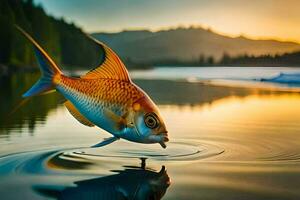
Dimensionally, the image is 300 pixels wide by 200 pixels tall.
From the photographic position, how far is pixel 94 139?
33.0ft

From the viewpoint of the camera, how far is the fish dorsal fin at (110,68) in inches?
182

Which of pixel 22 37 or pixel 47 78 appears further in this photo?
pixel 22 37

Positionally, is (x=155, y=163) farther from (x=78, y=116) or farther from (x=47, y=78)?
(x=47, y=78)

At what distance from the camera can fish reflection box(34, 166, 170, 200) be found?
5641 millimetres

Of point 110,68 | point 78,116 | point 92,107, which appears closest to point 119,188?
point 78,116

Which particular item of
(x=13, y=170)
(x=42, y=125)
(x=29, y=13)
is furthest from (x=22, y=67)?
(x=13, y=170)

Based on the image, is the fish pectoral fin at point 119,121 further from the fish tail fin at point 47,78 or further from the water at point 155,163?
the water at point 155,163

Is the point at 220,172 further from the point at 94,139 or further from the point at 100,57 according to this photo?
the point at 94,139

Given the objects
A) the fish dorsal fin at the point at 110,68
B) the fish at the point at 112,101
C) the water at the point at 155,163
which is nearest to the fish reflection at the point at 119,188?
the water at the point at 155,163

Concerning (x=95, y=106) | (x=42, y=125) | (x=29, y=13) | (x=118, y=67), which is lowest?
(x=42, y=125)

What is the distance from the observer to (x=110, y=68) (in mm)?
4688

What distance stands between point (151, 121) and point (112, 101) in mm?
358

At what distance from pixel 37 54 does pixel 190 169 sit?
298 centimetres

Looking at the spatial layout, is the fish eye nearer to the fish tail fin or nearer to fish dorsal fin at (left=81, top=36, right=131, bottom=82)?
fish dorsal fin at (left=81, top=36, right=131, bottom=82)
